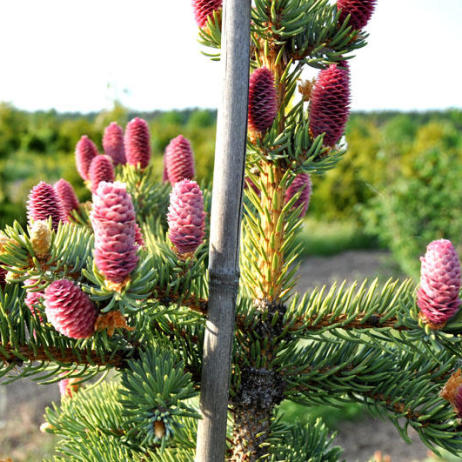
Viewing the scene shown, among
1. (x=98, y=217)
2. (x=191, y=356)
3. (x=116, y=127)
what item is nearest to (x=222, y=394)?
(x=191, y=356)

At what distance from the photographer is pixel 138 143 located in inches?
48.9

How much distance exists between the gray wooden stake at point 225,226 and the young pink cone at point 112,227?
0.15 m

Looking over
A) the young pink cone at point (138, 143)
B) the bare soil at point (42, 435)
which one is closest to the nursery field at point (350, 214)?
the bare soil at point (42, 435)

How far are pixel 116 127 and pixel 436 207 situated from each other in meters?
5.92

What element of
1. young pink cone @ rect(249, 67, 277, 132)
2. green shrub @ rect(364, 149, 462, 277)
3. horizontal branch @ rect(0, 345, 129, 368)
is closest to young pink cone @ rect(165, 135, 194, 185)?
young pink cone @ rect(249, 67, 277, 132)

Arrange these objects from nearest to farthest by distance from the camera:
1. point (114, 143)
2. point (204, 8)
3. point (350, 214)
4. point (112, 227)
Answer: point (112, 227)
point (204, 8)
point (114, 143)
point (350, 214)

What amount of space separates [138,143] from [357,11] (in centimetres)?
66

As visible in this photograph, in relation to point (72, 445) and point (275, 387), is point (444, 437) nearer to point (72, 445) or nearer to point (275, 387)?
point (275, 387)

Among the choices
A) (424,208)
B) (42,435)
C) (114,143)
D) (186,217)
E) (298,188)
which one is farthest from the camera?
(424,208)

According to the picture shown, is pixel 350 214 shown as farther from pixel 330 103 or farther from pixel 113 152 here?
pixel 330 103

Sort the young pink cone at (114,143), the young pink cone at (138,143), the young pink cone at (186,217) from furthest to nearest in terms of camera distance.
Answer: the young pink cone at (114,143), the young pink cone at (138,143), the young pink cone at (186,217)

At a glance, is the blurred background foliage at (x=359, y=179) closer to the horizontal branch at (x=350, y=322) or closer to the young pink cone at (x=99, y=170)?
the young pink cone at (x=99, y=170)

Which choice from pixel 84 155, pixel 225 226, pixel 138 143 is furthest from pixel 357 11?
pixel 84 155

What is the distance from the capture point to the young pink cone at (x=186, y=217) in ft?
2.01
